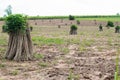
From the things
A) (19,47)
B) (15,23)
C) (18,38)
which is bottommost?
(19,47)

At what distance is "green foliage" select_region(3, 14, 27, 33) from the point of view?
1262 centimetres

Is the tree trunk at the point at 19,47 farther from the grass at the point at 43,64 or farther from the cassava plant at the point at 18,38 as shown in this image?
the grass at the point at 43,64

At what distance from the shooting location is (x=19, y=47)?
12.5 metres

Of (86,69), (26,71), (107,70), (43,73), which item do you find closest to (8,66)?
(26,71)

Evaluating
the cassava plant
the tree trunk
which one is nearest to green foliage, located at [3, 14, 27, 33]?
the cassava plant

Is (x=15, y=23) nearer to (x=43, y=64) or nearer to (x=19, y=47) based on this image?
(x=19, y=47)

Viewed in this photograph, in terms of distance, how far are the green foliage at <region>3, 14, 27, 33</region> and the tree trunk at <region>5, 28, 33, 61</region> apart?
0.19 metres

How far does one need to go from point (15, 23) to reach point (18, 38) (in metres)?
0.58

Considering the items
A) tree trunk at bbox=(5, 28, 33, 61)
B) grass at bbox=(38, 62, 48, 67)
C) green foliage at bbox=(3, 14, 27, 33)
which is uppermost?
green foliage at bbox=(3, 14, 27, 33)

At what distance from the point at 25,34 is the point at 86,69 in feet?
10.6

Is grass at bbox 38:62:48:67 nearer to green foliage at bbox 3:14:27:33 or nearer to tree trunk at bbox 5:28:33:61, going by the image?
tree trunk at bbox 5:28:33:61

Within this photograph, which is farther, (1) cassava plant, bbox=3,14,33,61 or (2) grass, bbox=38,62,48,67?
(1) cassava plant, bbox=3,14,33,61

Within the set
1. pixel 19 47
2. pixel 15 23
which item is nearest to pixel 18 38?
pixel 19 47

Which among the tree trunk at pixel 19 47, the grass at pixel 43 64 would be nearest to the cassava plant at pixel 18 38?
the tree trunk at pixel 19 47
